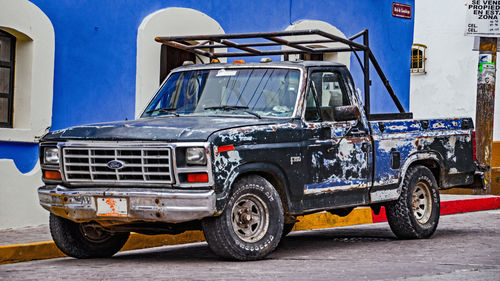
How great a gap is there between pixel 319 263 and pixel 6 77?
209 inches

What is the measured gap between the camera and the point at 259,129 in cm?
802

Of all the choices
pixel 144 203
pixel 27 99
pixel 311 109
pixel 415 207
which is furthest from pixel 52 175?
pixel 415 207

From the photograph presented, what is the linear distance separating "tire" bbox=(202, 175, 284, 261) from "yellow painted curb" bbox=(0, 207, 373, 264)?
61.7 inches

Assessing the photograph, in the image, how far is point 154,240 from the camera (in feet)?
32.7

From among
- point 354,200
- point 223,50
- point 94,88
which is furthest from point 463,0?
point 354,200

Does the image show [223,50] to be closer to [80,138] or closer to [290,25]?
[290,25]

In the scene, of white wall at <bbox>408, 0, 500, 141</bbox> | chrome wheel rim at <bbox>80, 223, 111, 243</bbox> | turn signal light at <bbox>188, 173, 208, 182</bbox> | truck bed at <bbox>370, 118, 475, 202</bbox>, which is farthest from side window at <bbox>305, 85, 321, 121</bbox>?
white wall at <bbox>408, 0, 500, 141</bbox>

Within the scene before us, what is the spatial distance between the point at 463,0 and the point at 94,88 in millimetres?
21835

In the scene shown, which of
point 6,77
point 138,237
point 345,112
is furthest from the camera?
point 6,77

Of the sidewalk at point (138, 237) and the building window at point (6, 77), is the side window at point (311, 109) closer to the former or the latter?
the sidewalk at point (138, 237)

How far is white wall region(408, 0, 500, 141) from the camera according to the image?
31875 mm

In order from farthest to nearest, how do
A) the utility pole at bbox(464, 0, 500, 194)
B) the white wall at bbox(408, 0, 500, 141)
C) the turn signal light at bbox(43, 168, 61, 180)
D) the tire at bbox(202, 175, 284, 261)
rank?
1. the white wall at bbox(408, 0, 500, 141)
2. the utility pole at bbox(464, 0, 500, 194)
3. the turn signal light at bbox(43, 168, 61, 180)
4. the tire at bbox(202, 175, 284, 261)

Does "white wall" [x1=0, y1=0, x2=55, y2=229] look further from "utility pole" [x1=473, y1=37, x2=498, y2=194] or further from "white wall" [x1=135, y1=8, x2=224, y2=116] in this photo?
"utility pole" [x1=473, y1=37, x2=498, y2=194]

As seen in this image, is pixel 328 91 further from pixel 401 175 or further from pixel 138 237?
pixel 138 237
